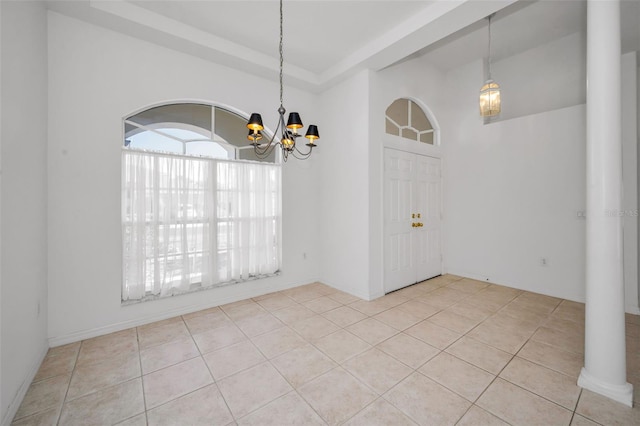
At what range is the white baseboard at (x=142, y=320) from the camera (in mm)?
2624

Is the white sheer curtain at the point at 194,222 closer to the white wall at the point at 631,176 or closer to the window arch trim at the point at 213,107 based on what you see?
the window arch trim at the point at 213,107

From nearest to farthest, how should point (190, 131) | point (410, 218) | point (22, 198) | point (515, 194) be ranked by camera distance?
point (22, 198) < point (190, 131) < point (515, 194) < point (410, 218)

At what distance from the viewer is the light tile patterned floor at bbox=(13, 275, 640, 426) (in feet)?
5.74

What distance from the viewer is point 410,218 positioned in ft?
14.4

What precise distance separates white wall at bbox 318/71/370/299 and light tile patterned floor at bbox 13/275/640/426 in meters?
0.81

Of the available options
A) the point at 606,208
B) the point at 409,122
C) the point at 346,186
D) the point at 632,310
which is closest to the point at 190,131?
the point at 346,186

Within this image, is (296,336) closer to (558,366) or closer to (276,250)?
(276,250)

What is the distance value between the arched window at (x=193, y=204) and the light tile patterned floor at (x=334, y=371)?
0.59 metres

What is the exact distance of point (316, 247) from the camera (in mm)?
4594

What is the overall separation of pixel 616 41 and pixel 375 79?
2.47m

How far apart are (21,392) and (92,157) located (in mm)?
2086

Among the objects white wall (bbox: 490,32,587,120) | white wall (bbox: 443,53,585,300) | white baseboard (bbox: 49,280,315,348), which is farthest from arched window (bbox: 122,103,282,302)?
white wall (bbox: 490,32,587,120)

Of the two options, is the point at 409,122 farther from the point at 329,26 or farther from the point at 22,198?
the point at 22,198

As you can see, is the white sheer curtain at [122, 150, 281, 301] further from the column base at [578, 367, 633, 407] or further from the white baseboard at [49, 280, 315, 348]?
the column base at [578, 367, 633, 407]
